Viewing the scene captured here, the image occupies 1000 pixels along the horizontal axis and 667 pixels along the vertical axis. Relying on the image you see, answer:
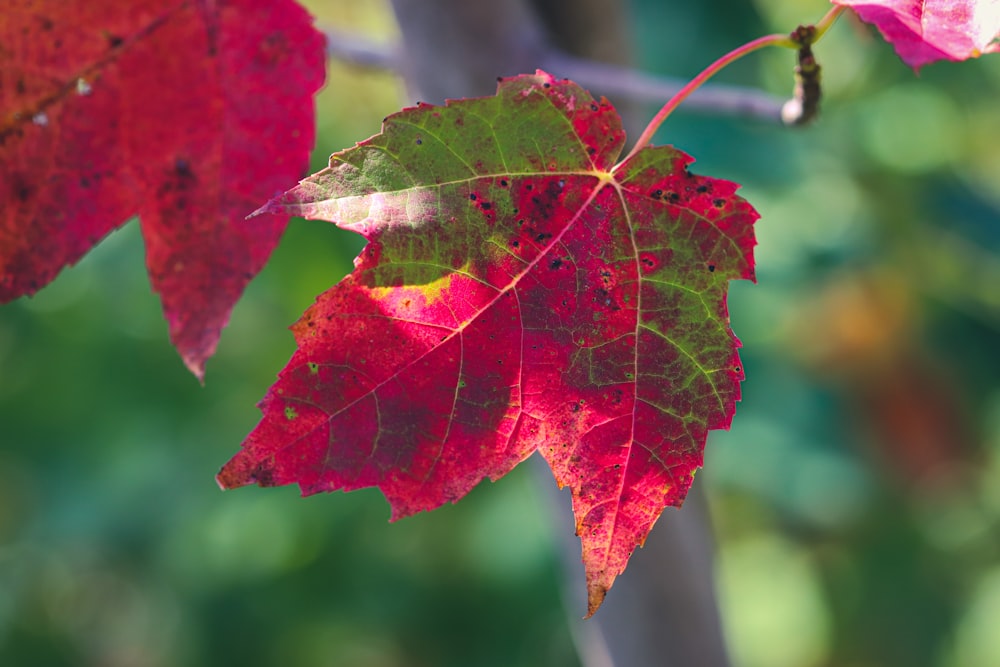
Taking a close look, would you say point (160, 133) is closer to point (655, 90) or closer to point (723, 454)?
point (655, 90)

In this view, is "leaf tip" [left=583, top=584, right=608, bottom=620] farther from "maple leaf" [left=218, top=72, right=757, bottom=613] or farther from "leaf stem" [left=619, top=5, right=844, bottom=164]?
"leaf stem" [left=619, top=5, right=844, bottom=164]

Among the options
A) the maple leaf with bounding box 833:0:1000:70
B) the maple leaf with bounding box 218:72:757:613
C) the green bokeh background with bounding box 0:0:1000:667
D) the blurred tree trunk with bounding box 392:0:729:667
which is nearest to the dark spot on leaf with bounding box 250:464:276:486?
the maple leaf with bounding box 218:72:757:613

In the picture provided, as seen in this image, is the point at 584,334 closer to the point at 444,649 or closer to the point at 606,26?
the point at 606,26

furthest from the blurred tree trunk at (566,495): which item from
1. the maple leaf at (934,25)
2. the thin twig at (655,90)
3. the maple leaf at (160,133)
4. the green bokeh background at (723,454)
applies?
the green bokeh background at (723,454)

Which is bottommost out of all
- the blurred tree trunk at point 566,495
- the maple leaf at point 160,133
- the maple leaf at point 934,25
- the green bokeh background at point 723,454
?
the green bokeh background at point 723,454

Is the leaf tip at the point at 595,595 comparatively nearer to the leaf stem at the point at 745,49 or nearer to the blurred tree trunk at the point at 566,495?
the leaf stem at the point at 745,49

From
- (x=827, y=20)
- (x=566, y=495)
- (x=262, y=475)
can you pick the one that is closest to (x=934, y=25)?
(x=827, y=20)
